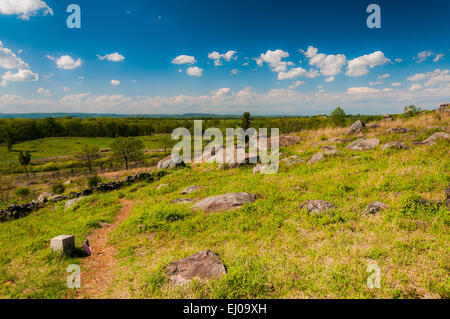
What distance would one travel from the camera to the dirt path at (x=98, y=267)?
659 centimetres

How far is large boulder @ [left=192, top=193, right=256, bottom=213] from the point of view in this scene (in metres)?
11.9

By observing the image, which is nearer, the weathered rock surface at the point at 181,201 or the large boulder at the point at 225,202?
the large boulder at the point at 225,202

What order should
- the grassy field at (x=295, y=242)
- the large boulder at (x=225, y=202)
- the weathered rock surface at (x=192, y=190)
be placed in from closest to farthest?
1. the grassy field at (x=295, y=242)
2. the large boulder at (x=225, y=202)
3. the weathered rock surface at (x=192, y=190)

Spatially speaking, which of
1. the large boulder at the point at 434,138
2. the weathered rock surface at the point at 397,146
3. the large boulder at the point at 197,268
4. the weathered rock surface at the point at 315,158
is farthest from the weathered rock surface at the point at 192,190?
the large boulder at the point at 434,138

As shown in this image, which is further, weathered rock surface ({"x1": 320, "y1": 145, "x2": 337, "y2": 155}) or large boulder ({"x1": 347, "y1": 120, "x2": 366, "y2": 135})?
large boulder ({"x1": 347, "y1": 120, "x2": 366, "y2": 135})

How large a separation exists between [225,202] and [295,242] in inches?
208

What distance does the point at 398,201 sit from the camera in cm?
891

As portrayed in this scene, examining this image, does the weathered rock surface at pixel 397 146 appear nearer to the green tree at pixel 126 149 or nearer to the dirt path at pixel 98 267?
the dirt path at pixel 98 267

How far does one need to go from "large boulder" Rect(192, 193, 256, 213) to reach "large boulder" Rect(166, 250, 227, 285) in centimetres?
464

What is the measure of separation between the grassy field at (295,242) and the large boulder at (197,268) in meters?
0.28

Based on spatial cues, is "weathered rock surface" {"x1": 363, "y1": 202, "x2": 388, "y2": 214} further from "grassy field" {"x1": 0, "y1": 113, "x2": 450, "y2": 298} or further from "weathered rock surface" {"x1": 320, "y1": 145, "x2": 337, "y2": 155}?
"weathered rock surface" {"x1": 320, "y1": 145, "x2": 337, "y2": 155}

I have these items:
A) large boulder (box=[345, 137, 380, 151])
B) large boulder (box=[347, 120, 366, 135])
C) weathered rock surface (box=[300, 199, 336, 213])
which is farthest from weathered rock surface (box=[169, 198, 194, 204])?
large boulder (box=[347, 120, 366, 135])

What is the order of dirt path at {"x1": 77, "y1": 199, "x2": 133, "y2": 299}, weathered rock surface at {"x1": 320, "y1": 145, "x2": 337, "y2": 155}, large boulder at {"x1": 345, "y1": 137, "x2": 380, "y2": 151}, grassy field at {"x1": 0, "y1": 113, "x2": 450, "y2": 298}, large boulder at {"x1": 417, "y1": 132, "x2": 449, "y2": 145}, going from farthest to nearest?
weathered rock surface at {"x1": 320, "y1": 145, "x2": 337, "y2": 155} < large boulder at {"x1": 345, "y1": 137, "x2": 380, "y2": 151} < large boulder at {"x1": 417, "y1": 132, "x2": 449, "y2": 145} < dirt path at {"x1": 77, "y1": 199, "x2": 133, "y2": 299} < grassy field at {"x1": 0, "y1": 113, "x2": 450, "y2": 298}

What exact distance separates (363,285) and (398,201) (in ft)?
19.0
